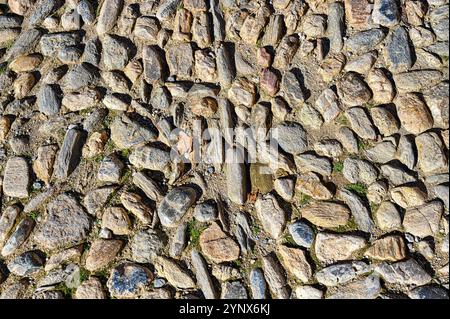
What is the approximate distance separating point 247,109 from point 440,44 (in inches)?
67.3

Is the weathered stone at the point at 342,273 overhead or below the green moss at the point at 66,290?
overhead

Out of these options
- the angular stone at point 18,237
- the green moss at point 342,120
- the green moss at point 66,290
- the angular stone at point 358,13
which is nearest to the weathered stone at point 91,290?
the green moss at point 66,290

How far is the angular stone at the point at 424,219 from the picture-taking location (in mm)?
3883

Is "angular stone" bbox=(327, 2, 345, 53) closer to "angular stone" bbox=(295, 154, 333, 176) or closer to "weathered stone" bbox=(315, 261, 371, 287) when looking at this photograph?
"angular stone" bbox=(295, 154, 333, 176)

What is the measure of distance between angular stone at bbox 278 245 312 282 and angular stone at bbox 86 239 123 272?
50.2 inches

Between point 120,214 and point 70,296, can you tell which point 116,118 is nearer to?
point 120,214

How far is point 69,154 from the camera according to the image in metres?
4.54

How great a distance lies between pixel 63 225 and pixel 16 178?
26.3 inches

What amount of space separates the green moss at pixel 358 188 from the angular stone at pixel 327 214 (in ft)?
0.55

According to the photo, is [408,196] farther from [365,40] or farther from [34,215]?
[34,215]

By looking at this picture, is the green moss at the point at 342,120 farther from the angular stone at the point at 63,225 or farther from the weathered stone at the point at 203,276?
the angular stone at the point at 63,225

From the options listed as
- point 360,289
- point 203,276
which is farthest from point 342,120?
point 203,276

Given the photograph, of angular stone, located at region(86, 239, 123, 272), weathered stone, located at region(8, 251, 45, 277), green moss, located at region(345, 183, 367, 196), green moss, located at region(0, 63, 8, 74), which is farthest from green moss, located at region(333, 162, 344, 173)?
green moss, located at region(0, 63, 8, 74)

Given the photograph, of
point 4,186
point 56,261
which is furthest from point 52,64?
point 56,261
